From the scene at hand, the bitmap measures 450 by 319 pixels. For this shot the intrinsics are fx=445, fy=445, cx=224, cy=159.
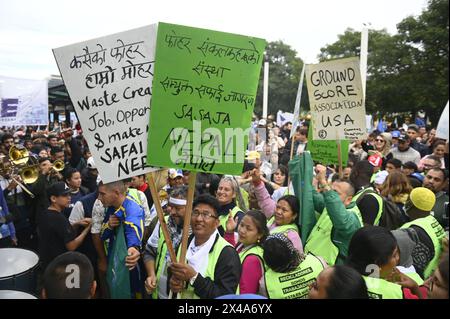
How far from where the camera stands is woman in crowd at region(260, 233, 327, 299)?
303 centimetres

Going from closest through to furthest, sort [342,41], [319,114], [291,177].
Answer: [291,177] → [319,114] → [342,41]

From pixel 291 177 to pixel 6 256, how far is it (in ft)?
9.26

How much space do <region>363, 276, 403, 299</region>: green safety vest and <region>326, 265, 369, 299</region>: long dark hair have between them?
20 cm

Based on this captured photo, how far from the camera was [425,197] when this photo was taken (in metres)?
3.92

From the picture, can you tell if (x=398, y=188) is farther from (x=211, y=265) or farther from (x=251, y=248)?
(x=211, y=265)

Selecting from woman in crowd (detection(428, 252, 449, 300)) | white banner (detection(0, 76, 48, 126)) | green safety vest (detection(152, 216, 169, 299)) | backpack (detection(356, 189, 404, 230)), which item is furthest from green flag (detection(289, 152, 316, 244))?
white banner (detection(0, 76, 48, 126))

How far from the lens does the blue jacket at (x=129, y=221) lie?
3797mm

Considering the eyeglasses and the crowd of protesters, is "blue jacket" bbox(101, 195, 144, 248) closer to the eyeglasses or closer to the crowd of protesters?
the crowd of protesters

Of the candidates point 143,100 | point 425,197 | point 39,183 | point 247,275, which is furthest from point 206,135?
point 39,183

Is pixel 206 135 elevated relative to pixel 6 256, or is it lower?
elevated

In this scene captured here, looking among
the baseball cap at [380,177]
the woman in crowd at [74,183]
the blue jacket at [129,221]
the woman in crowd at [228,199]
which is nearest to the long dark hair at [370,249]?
the woman in crowd at [228,199]

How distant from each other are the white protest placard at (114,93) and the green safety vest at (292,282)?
1.15 metres
